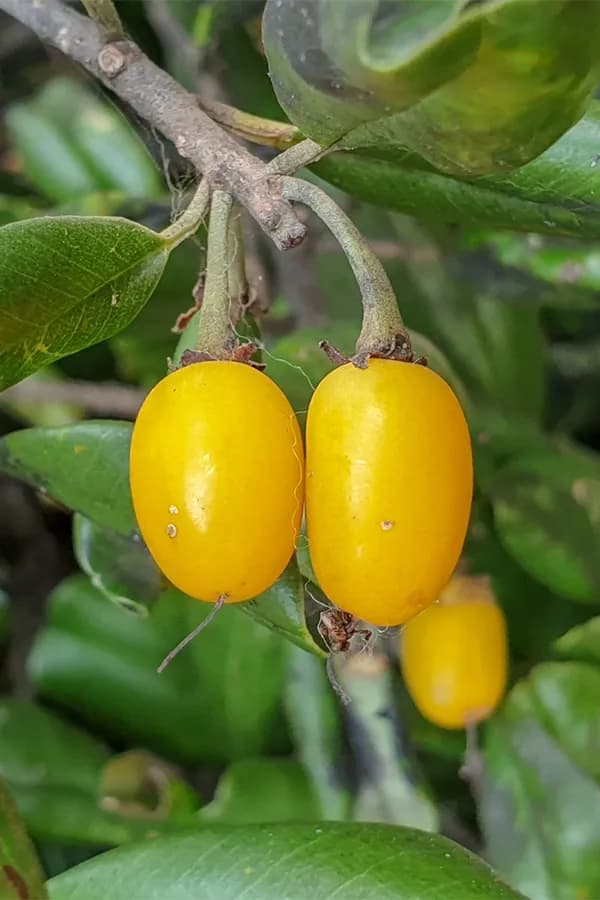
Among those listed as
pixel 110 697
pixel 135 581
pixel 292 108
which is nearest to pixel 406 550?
pixel 292 108

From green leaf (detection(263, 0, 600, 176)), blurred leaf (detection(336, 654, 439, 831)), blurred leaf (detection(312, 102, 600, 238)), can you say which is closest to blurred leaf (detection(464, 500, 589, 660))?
blurred leaf (detection(336, 654, 439, 831))

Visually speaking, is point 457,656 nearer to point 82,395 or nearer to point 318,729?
point 318,729

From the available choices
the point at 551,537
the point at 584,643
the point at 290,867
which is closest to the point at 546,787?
the point at 584,643

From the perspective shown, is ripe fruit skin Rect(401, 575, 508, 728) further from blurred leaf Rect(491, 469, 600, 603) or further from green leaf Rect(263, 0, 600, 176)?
green leaf Rect(263, 0, 600, 176)

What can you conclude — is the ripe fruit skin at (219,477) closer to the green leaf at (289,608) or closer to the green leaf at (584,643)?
the green leaf at (289,608)

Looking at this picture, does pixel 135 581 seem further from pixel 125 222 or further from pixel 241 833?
pixel 125 222

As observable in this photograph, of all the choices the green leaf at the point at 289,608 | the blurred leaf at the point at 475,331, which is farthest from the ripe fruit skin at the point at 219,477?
the blurred leaf at the point at 475,331
